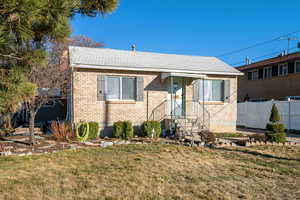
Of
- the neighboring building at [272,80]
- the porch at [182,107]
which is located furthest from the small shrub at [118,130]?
the neighboring building at [272,80]

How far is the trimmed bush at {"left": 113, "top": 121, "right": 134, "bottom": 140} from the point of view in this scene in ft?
31.5

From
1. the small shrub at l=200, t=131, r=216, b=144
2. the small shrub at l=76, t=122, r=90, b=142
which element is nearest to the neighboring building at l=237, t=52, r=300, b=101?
the small shrub at l=200, t=131, r=216, b=144

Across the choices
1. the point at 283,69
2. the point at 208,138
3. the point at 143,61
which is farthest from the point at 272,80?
the point at 208,138

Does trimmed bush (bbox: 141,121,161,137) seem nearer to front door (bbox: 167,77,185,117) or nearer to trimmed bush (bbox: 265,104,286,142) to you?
front door (bbox: 167,77,185,117)

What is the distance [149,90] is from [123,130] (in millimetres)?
2559

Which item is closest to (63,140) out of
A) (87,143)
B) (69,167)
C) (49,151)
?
(87,143)

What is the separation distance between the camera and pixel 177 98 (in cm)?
1190

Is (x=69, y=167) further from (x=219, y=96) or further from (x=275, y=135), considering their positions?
(x=219, y=96)

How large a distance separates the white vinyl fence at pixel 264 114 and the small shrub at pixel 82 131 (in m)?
11.9

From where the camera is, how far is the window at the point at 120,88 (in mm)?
10375

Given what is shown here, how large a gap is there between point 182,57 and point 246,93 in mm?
13211

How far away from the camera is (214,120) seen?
12.2 meters

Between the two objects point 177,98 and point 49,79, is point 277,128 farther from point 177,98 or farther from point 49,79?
point 49,79

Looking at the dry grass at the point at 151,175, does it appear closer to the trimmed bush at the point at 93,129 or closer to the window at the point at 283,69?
the trimmed bush at the point at 93,129
